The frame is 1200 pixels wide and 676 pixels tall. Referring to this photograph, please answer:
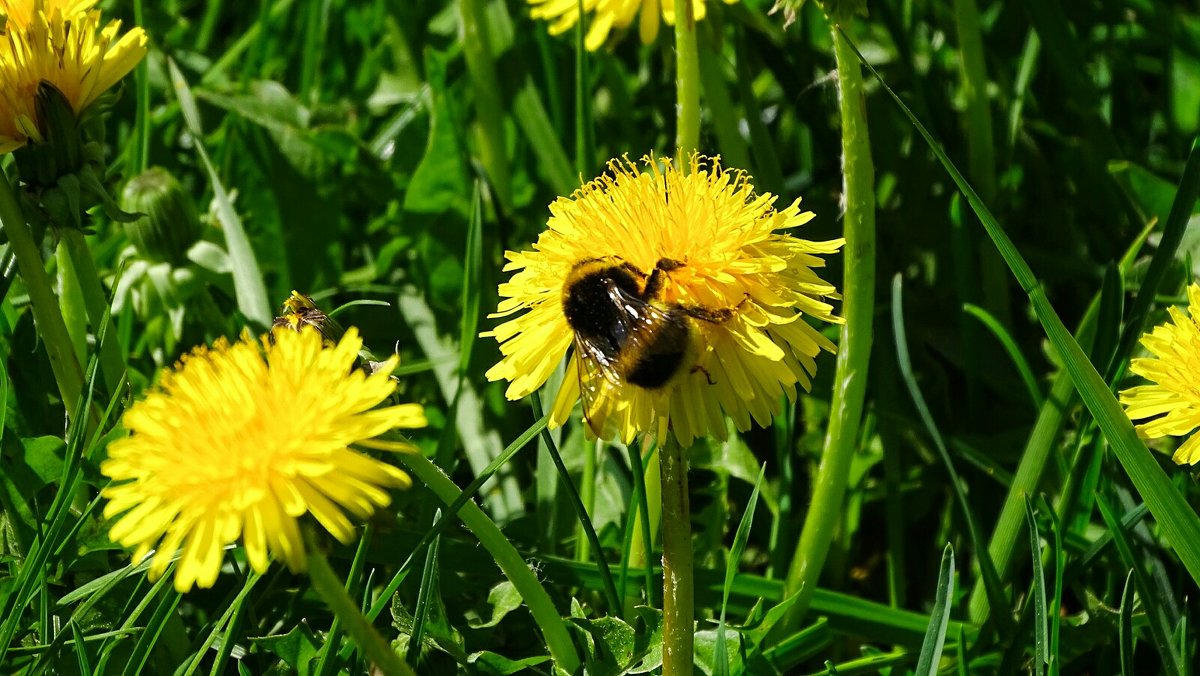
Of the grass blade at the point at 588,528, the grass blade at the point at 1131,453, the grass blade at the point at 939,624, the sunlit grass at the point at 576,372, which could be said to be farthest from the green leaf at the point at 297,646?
the grass blade at the point at 1131,453

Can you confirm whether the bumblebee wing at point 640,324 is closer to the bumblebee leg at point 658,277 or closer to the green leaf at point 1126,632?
the bumblebee leg at point 658,277

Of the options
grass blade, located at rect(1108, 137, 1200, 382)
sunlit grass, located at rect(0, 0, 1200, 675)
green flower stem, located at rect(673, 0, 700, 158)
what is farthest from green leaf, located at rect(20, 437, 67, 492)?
grass blade, located at rect(1108, 137, 1200, 382)

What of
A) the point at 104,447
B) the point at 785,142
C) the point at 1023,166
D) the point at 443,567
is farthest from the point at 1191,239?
the point at 104,447

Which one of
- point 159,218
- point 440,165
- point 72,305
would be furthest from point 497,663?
point 440,165

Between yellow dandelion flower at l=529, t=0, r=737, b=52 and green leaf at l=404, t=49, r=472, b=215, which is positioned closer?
yellow dandelion flower at l=529, t=0, r=737, b=52

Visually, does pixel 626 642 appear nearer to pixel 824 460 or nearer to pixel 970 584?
pixel 824 460

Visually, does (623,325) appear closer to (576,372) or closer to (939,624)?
(576,372)

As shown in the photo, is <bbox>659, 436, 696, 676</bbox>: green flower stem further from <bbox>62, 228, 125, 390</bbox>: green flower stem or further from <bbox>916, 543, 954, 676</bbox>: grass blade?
<bbox>62, 228, 125, 390</bbox>: green flower stem
